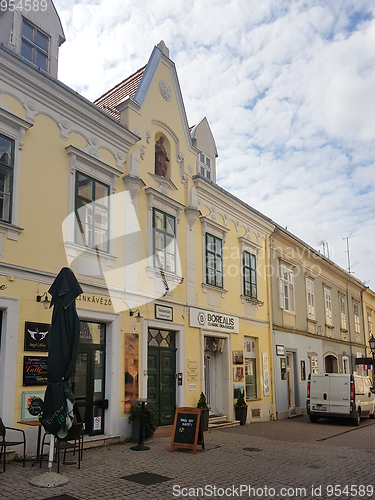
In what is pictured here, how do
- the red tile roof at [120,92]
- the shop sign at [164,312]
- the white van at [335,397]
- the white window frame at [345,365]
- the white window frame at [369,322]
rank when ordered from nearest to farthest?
the shop sign at [164,312] < the red tile roof at [120,92] < the white van at [335,397] < the white window frame at [345,365] < the white window frame at [369,322]

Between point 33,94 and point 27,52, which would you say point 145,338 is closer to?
point 33,94

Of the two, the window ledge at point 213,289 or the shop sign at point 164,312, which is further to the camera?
the window ledge at point 213,289

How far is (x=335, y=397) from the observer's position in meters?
17.9

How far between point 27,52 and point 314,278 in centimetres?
1829

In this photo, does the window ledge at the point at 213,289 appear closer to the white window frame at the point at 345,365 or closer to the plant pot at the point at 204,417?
the plant pot at the point at 204,417

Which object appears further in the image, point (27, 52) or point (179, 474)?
point (27, 52)

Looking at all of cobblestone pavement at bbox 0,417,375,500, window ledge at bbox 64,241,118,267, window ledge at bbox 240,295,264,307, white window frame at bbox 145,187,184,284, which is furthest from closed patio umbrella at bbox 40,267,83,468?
window ledge at bbox 240,295,264,307

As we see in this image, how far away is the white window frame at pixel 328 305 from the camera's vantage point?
86.8 ft

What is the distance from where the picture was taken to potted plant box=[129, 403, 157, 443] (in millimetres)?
11781

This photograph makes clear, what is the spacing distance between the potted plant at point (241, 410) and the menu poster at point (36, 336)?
27.6ft

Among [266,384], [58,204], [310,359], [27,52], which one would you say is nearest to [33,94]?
[27,52]

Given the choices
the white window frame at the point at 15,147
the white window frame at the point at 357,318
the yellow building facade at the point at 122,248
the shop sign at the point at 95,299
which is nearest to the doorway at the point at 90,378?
the yellow building facade at the point at 122,248

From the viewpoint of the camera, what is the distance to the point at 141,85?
48.1 feet

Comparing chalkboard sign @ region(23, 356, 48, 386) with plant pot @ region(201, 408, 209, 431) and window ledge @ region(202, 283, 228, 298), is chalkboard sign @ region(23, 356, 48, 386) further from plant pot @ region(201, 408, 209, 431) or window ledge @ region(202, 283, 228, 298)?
window ledge @ region(202, 283, 228, 298)
